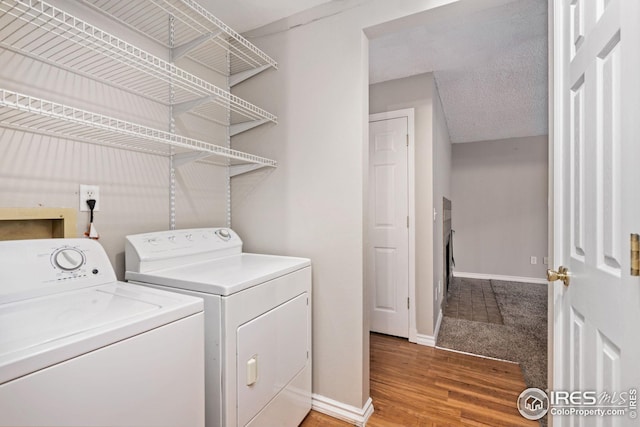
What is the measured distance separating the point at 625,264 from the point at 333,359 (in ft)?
4.74

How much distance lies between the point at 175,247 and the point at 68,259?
438mm

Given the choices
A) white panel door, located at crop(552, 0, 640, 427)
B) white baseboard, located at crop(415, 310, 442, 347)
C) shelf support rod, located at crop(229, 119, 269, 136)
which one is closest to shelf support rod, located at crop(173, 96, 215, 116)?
shelf support rod, located at crop(229, 119, 269, 136)

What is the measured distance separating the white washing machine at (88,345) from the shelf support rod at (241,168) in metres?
1.00

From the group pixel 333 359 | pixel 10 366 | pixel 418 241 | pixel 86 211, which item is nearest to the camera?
pixel 10 366

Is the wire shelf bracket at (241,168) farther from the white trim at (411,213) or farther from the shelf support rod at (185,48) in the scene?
the white trim at (411,213)

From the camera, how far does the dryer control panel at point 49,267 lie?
98 cm

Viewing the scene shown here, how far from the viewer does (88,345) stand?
28.8 inches

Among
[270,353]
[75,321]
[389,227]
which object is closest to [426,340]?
[389,227]

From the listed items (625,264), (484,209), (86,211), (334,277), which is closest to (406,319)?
(334,277)

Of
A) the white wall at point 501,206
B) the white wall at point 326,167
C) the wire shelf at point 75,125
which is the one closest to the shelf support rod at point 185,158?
the wire shelf at point 75,125

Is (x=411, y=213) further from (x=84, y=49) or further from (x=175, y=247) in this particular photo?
(x=84, y=49)

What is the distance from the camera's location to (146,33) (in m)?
1.61

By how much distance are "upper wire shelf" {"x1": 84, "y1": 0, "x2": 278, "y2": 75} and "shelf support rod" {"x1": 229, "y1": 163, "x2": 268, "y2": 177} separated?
2.16ft

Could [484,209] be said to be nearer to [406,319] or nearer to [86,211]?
[406,319]
